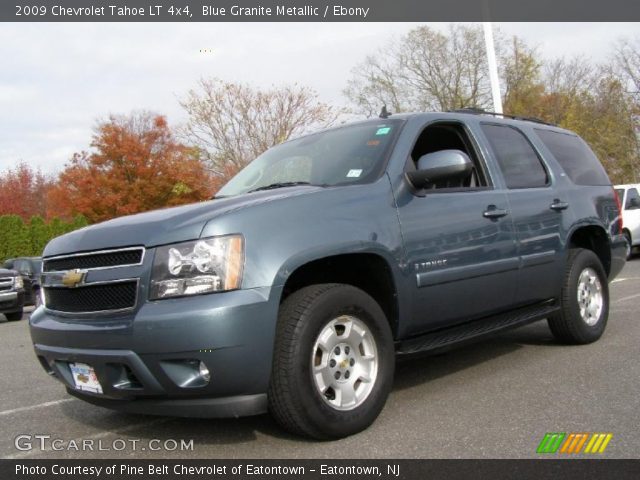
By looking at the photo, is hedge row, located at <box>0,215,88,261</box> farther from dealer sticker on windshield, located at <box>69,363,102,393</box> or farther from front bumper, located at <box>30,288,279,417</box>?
front bumper, located at <box>30,288,279,417</box>

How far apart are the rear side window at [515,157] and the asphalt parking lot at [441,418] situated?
1428 mm

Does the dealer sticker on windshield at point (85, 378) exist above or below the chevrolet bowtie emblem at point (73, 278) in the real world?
below

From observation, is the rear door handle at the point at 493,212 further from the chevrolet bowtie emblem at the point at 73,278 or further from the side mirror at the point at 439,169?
the chevrolet bowtie emblem at the point at 73,278

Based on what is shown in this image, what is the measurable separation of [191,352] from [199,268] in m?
0.39

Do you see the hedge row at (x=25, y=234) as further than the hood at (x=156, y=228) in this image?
Yes

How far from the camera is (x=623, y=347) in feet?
17.1

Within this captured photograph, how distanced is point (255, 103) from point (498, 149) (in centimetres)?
2393

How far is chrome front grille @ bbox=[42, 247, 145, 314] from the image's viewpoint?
3.06m

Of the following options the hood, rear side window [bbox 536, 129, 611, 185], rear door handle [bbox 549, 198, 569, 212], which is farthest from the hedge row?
the hood

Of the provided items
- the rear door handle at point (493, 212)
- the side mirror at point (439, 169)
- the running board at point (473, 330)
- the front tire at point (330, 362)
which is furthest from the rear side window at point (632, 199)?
the front tire at point (330, 362)

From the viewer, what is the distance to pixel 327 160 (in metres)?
4.15

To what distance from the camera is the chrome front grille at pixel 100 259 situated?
10.1ft

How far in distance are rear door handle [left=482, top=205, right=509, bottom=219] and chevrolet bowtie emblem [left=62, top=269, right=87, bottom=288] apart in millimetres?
2568
